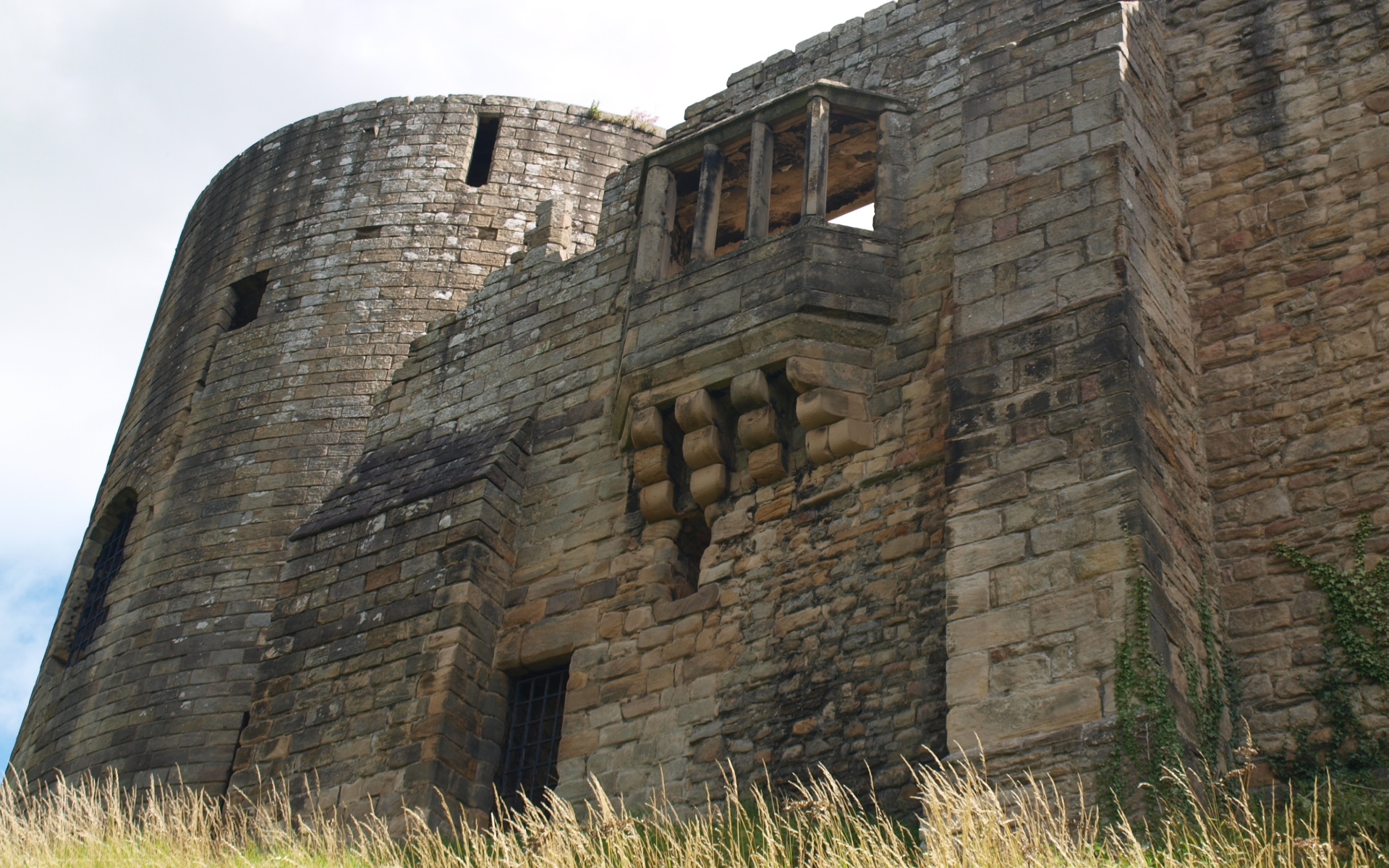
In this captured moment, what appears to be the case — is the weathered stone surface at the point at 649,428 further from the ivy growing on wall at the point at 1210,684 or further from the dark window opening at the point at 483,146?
the dark window opening at the point at 483,146

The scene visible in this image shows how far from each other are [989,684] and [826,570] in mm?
1903

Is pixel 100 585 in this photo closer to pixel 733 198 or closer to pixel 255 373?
pixel 255 373

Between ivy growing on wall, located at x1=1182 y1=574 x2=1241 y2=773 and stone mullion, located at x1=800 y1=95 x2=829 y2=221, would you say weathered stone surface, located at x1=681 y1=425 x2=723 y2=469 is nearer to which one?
stone mullion, located at x1=800 y1=95 x2=829 y2=221

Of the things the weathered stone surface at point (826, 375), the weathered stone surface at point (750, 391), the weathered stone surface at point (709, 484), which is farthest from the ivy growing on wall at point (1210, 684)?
the weathered stone surface at point (709, 484)

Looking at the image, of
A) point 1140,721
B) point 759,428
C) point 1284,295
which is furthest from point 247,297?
point 1140,721

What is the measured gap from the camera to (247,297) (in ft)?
54.9

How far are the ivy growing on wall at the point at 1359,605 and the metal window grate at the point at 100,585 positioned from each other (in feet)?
35.6

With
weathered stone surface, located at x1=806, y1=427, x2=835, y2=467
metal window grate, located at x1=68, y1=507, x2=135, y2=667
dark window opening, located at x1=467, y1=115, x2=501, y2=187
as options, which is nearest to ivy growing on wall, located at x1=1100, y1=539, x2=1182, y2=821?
weathered stone surface, located at x1=806, y1=427, x2=835, y2=467

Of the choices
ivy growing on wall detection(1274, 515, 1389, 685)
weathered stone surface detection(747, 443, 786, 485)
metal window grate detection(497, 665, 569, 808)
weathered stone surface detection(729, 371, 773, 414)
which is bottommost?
metal window grate detection(497, 665, 569, 808)


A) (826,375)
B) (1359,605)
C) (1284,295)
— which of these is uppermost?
(1284,295)

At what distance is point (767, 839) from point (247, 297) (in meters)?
11.5

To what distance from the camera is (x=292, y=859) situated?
8312 mm

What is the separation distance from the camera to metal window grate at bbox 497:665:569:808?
9977 millimetres

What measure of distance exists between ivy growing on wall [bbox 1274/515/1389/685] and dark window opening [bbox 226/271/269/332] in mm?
11564
